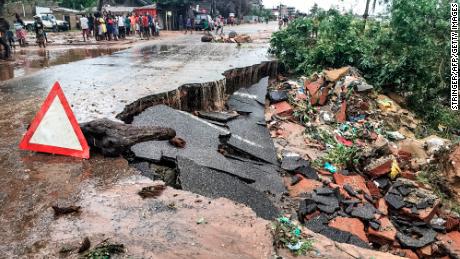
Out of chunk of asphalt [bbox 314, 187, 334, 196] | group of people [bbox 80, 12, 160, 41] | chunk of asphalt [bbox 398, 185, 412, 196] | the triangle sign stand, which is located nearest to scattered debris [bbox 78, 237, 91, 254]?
the triangle sign stand

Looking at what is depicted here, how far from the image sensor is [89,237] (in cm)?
243

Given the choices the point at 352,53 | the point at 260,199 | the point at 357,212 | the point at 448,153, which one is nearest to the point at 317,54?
the point at 352,53

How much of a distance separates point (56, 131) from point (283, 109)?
5.42m

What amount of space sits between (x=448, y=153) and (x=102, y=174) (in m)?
5.93

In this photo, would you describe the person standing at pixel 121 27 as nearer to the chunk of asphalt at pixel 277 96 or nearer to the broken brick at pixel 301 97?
the chunk of asphalt at pixel 277 96

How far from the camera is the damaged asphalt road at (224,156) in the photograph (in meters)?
3.79

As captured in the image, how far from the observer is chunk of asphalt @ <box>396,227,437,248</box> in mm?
4426

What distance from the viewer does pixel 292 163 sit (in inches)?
230

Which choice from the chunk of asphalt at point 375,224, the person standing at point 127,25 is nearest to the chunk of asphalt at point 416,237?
the chunk of asphalt at point 375,224

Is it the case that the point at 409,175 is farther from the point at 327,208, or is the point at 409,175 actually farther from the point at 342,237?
the point at 342,237

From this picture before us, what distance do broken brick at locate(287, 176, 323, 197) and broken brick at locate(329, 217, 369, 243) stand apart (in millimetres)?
708

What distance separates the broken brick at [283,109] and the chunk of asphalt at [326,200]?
10.9 feet

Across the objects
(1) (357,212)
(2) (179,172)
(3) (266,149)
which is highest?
(2) (179,172)

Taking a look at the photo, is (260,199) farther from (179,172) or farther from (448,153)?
(448,153)
